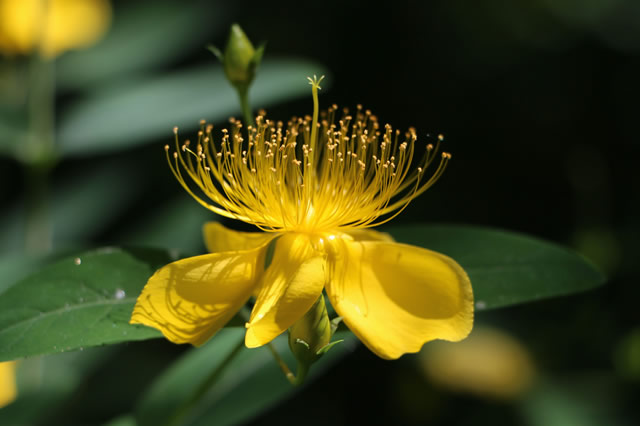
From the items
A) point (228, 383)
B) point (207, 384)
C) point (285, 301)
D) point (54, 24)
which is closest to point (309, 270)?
point (285, 301)

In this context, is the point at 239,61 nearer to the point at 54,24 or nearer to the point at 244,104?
the point at 244,104

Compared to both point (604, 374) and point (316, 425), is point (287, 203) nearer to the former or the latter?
point (316, 425)

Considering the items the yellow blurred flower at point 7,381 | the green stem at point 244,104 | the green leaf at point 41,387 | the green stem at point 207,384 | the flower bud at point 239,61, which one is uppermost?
the flower bud at point 239,61

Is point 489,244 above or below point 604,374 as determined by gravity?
above

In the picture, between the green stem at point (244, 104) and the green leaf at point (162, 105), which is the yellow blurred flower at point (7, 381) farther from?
the green stem at point (244, 104)

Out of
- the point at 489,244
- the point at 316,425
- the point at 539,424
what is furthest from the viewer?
the point at 316,425

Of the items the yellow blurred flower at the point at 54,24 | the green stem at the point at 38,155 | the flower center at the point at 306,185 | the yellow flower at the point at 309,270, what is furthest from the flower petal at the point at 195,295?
the yellow blurred flower at the point at 54,24

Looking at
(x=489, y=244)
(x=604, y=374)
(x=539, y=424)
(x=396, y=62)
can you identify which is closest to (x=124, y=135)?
(x=489, y=244)
